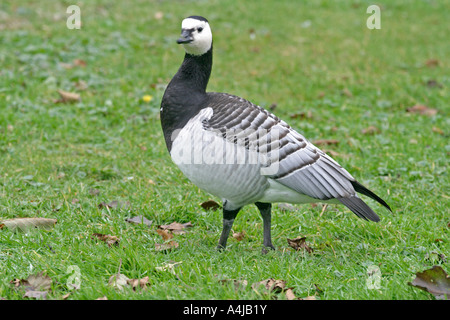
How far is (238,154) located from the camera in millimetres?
4000

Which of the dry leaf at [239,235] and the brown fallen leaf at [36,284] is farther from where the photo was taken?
the dry leaf at [239,235]

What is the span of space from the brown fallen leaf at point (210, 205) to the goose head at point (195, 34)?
4.79 feet

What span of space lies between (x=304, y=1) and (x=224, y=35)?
3.42 metres

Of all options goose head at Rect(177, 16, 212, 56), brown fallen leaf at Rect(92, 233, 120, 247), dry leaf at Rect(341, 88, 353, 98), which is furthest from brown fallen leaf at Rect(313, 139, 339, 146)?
brown fallen leaf at Rect(92, 233, 120, 247)

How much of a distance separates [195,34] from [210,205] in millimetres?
1667

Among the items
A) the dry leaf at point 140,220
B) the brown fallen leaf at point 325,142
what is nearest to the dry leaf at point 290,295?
the dry leaf at point 140,220

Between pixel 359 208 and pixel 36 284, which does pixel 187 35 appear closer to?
pixel 359 208

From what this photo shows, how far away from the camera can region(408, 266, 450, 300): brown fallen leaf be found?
11.0 feet

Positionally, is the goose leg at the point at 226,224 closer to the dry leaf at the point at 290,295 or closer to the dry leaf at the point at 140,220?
the dry leaf at the point at 140,220

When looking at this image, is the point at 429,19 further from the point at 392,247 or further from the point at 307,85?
the point at 392,247

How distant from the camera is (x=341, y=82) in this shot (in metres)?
8.99

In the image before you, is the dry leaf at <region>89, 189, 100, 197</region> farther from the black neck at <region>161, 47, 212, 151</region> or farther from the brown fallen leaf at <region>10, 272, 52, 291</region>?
the brown fallen leaf at <region>10, 272, 52, 291</region>

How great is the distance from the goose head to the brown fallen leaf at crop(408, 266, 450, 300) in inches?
89.5

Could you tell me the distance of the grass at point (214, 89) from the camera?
3.91 meters
